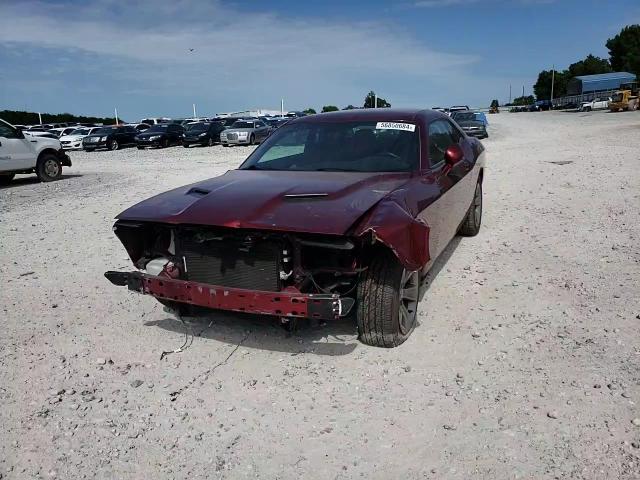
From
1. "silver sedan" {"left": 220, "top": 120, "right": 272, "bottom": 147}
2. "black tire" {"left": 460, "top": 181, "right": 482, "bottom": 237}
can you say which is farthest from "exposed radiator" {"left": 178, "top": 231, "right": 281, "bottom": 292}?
"silver sedan" {"left": 220, "top": 120, "right": 272, "bottom": 147}

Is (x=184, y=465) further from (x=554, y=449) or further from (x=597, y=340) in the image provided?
(x=597, y=340)

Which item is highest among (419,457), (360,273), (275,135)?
(275,135)

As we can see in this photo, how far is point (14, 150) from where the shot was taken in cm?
1242

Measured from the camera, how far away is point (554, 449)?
253cm

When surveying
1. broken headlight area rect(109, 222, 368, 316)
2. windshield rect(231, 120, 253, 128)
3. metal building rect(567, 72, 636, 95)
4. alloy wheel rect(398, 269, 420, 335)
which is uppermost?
metal building rect(567, 72, 636, 95)

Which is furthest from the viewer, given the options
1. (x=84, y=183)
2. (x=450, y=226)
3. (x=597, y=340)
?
(x=84, y=183)

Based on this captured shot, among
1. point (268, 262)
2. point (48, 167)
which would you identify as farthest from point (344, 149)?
point (48, 167)

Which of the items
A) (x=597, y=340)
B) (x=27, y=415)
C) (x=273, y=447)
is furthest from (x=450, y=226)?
(x=27, y=415)

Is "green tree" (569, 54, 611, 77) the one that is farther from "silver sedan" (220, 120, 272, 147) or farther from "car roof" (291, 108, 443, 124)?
"car roof" (291, 108, 443, 124)

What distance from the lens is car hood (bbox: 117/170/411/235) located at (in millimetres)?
3174

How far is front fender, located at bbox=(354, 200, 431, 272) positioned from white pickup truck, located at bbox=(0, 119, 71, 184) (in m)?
11.7

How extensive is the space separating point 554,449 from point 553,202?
6.05m

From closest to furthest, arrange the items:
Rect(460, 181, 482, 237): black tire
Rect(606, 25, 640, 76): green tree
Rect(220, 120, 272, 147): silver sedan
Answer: Rect(460, 181, 482, 237): black tire
Rect(220, 120, 272, 147): silver sedan
Rect(606, 25, 640, 76): green tree

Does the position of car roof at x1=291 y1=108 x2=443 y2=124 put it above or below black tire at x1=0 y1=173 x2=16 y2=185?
above
